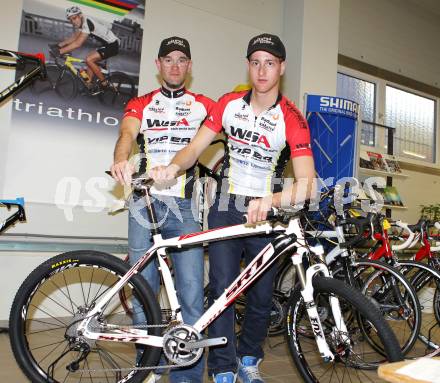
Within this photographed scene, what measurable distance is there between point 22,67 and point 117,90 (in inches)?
30.4

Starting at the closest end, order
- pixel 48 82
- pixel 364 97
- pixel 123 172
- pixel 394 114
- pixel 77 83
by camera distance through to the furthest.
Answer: pixel 123 172
pixel 48 82
pixel 77 83
pixel 364 97
pixel 394 114

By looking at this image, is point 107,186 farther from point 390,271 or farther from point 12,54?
point 390,271

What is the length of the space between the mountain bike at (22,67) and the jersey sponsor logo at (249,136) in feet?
5.65

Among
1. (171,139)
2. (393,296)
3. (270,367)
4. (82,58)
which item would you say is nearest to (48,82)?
(82,58)

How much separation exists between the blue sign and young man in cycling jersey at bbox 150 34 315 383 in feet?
6.50

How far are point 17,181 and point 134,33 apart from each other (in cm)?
153

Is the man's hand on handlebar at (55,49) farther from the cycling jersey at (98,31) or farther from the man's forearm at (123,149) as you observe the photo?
the man's forearm at (123,149)

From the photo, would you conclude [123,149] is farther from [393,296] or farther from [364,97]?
[364,97]

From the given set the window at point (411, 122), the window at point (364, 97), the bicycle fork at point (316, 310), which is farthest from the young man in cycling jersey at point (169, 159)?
the window at point (411, 122)

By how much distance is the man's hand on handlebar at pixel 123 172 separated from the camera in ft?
6.16

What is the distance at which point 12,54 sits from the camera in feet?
9.74

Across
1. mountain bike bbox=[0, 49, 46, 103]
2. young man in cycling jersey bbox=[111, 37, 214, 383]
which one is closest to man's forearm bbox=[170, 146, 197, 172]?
young man in cycling jersey bbox=[111, 37, 214, 383]

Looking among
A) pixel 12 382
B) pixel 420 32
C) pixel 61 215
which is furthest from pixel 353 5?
pixel 12 382

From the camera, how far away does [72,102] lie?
356cm
